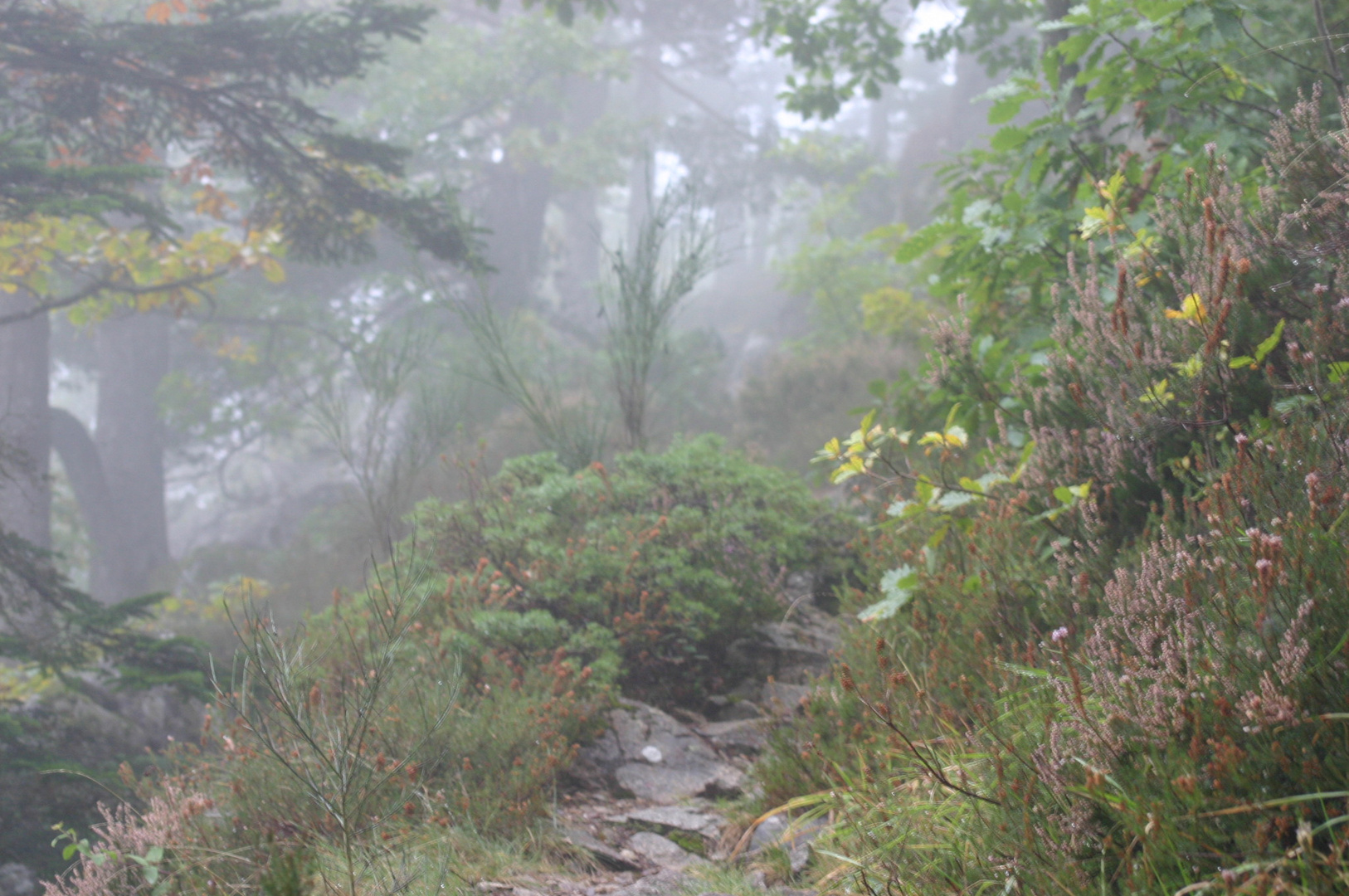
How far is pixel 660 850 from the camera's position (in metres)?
2.85

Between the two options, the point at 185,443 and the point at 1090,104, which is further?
the point at 185,443

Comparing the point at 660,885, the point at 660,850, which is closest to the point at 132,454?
the point at 660,850

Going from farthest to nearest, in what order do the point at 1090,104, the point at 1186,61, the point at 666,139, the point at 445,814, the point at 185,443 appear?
the point at 666,139 → the point at 185,443 → the point at 1090,104 → the point at 1186,61 → the point at 445,814

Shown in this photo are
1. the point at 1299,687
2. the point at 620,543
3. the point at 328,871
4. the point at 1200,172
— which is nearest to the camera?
the point at 1299,687

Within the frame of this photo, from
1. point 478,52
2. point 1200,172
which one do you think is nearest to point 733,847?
point 1200,172

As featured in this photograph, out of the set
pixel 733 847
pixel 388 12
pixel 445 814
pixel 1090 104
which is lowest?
pixel 733 847

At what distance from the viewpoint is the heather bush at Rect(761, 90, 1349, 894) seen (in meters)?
1.49

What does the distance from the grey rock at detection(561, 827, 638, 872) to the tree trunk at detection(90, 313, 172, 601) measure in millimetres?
12982

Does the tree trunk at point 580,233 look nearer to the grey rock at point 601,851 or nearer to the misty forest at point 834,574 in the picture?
the misty forest at point 834,574

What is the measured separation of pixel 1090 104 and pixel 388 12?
6213mm

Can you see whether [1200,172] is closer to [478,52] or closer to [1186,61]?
[1186,61]

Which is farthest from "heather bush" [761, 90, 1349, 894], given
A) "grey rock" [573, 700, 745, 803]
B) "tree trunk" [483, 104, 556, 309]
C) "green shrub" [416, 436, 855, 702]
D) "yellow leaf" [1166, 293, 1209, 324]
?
"tree trunk" [483, 104, 556, 309]

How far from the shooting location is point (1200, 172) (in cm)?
311

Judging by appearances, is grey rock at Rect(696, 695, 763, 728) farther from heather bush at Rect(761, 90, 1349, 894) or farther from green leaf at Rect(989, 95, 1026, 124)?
green leaf at Rect(989, 95, 1026, 124)
